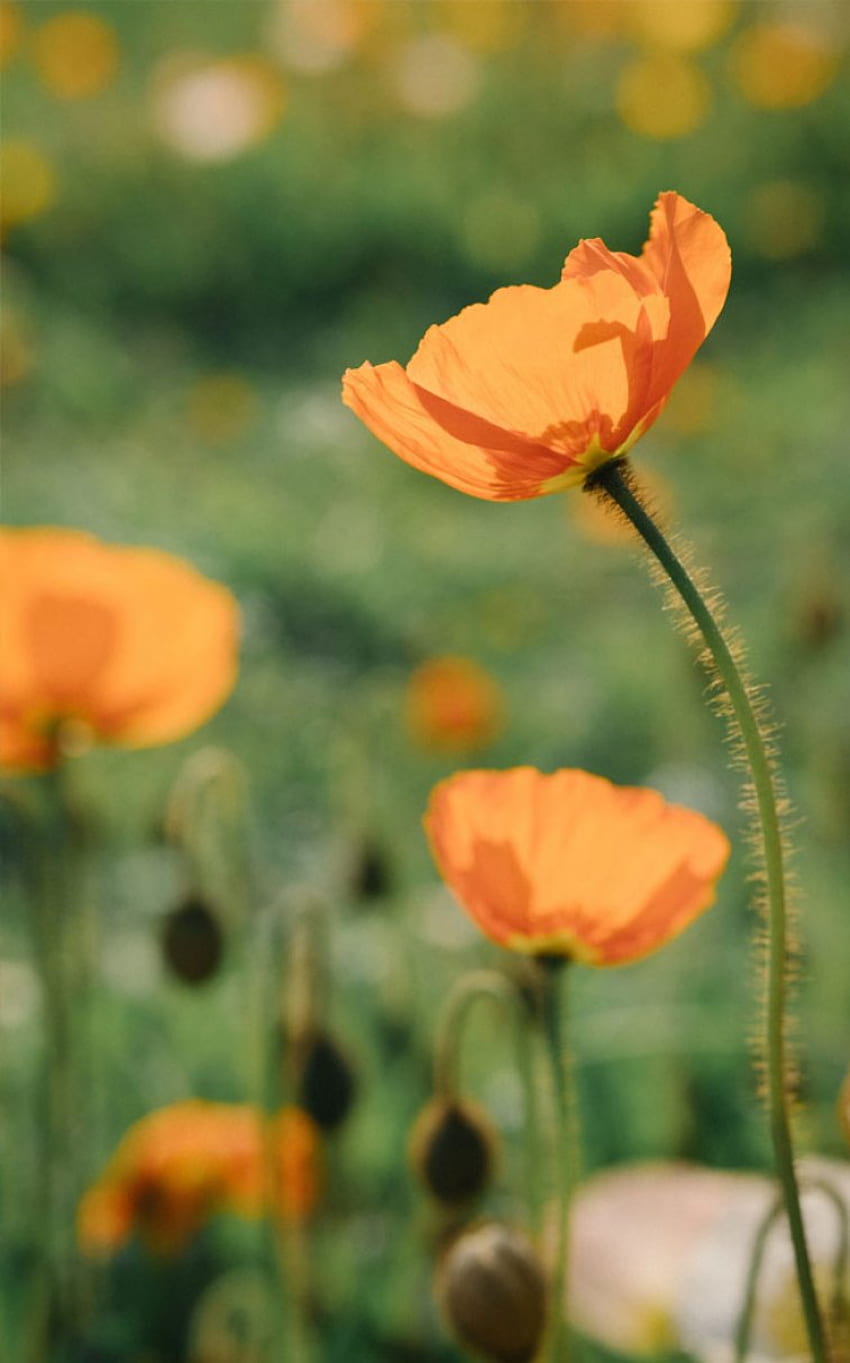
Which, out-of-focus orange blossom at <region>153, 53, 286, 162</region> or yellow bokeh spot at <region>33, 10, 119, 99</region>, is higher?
yellow bokeh spot at <region>33, 10, 119, 99</region>

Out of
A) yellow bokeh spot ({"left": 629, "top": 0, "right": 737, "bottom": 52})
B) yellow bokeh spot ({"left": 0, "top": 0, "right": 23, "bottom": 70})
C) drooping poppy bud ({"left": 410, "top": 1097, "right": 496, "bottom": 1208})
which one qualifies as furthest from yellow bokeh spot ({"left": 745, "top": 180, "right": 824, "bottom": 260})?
drooping poppy bud ({"left": 410, "top": 1097, "right": 496, "bottom": 1208})

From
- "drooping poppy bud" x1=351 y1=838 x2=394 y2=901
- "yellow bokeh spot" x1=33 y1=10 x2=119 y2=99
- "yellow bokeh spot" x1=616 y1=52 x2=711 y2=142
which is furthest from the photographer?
"yellow bokeh spot" x1=33 y1=10 x2=119 y2=99

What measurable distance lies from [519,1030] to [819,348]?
142 inches

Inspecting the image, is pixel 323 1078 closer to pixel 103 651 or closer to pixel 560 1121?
pixel 103 651

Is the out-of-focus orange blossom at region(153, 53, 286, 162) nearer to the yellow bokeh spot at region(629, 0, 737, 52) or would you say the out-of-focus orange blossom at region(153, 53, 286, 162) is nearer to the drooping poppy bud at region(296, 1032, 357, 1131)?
the yellow bokeh spot at region(629, 0, 737, 52)

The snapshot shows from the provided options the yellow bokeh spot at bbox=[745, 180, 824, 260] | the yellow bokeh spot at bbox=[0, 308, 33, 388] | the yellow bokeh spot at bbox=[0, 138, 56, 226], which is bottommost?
the yellow bokeh spot at bbox=[0, 308, 33, 388]

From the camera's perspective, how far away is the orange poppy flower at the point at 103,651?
3.00 ft

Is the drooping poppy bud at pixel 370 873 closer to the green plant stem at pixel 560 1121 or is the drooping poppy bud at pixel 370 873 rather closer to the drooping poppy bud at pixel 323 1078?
the drooping poppy bud at pixel 323 1078

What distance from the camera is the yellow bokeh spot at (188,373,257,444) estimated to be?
3.59 m

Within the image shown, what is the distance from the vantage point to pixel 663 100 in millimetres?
4910

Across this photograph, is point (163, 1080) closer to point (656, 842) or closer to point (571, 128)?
point (656, 842)

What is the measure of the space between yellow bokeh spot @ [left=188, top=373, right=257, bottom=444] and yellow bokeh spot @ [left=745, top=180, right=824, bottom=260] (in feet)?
4.95

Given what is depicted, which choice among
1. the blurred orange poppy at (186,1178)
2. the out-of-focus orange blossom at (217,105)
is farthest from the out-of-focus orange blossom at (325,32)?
the blurred orange poppy at (186,1178)

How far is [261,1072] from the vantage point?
1016 millimetres
